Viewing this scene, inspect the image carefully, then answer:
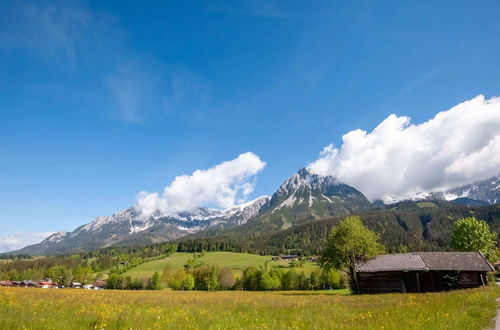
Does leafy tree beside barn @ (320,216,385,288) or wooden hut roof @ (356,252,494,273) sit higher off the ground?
leafy tree beside barn @ (320,216,385,288)

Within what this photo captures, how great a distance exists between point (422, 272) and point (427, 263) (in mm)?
1601

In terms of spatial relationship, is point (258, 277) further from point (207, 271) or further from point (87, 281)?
point (87, 281)

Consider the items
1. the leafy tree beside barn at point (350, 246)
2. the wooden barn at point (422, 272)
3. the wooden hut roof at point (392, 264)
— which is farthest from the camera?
the leafy tree beside barn at point (350, 246)

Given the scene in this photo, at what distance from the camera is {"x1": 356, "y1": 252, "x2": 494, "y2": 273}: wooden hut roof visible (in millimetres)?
45469

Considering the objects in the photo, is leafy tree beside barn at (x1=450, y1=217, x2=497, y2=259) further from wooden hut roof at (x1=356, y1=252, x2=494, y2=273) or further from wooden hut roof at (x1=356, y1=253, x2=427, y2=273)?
wooden hut roof at (x1=356, y1=253, x2=427, y2=273)

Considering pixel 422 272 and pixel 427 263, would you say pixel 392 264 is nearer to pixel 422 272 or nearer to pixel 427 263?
pixel 422 272

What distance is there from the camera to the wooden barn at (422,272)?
45.6 m

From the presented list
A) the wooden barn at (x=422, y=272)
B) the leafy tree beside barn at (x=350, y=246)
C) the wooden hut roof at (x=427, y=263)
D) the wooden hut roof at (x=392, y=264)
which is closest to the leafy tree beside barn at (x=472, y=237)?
the wooden hut roof at (x=427, y=263)

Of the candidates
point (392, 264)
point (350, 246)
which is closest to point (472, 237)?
point (392, 264)

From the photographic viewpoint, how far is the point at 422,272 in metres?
46.9

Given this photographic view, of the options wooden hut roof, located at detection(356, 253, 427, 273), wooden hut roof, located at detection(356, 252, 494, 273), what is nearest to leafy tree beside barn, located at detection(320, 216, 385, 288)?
wooden hut roof, located at detection(356, 253, 427, 273)

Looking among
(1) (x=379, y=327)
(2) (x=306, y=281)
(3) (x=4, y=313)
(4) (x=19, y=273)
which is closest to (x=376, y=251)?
(1) (x=379, y=327)

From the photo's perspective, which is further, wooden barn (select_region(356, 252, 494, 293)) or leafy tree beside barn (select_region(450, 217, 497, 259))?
leafy tree beside barn (select_region(450, 217, 497, 259))

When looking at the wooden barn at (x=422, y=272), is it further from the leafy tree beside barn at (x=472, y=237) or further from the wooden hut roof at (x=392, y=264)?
the leafy tree beside barn at (x=472, y=237)
